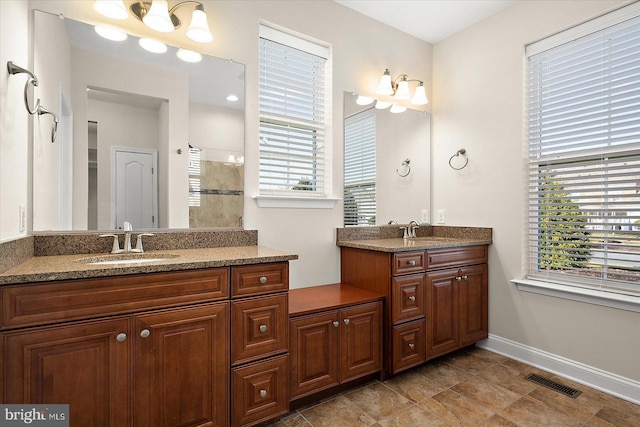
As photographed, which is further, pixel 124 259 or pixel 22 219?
pixel 124 259

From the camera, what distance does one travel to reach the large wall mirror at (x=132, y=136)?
5.46 ft

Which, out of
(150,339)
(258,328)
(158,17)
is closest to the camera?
(150,339)

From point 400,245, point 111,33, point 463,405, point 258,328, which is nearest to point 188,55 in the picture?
point 111,33

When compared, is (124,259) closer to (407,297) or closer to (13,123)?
(13,123)

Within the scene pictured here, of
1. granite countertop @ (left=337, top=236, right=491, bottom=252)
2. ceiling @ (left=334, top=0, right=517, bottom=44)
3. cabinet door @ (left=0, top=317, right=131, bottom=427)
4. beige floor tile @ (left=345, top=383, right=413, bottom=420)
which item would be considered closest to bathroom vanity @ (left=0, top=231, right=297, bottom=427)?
cabinet door @ (left=0, top=317, right=131, bottom=427)

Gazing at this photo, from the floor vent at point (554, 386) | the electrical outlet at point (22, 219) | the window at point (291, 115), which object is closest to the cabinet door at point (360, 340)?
the window at point (291, 115)

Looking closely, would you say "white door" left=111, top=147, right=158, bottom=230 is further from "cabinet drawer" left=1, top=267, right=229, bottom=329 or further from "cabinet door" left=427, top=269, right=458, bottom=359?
"cabinet door" left=427, top=269, right=458, bottom=359

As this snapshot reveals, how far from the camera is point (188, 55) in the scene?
77.4 inches

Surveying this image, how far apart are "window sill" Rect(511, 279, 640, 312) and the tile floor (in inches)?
21.9

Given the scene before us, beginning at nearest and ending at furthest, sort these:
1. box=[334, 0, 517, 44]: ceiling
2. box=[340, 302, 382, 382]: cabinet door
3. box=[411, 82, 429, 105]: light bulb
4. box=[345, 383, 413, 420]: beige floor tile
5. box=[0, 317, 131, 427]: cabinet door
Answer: box=[0, 317, 131, 427]: cabinet door → box=[345, 383, 413, 420]: beige floor tile → box=[340, 302, 382, 382]: cabinet door → box=[334, 0, 517, 44]: ceiling → box=[411, 82, 429, 105]: light bulb

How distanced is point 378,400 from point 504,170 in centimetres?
196

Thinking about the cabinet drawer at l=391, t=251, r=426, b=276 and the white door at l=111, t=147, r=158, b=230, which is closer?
the white door at l=111, t=147, r=158, b=230

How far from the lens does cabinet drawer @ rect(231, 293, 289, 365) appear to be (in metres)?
1.55

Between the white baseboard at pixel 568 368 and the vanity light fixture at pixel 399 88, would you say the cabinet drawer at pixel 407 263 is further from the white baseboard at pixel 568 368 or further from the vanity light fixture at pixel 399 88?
the vanity light fixture at pixel 399 88
